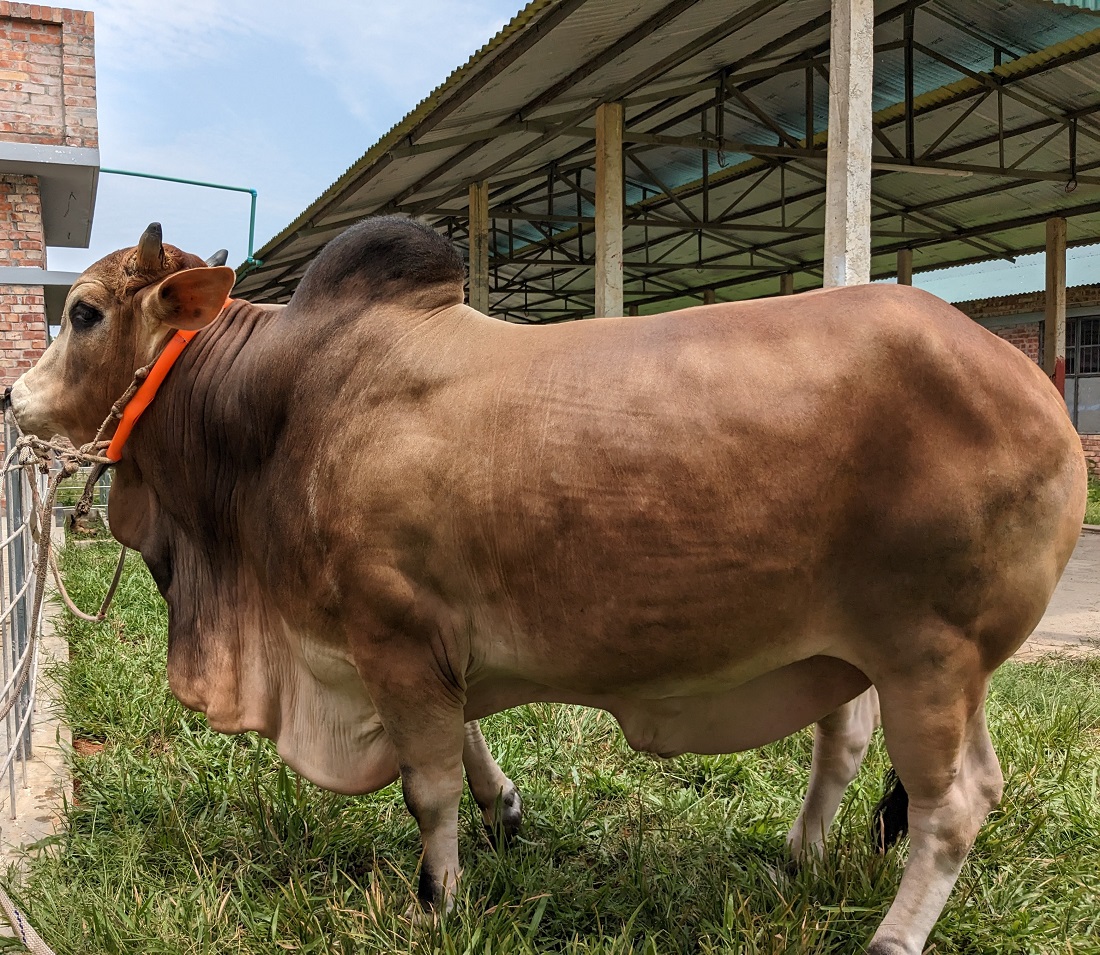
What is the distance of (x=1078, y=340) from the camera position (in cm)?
1714

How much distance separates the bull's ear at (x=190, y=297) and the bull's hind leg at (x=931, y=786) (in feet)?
6.57

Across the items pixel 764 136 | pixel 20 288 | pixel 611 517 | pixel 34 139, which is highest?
pixel 764 136

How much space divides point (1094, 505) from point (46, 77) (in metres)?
14.6

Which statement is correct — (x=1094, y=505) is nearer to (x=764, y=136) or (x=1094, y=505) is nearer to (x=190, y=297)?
(x=764, y=136)

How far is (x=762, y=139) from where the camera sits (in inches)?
512

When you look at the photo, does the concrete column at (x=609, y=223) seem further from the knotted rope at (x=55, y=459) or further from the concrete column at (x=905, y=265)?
the concrete column at (x=905, y=265)

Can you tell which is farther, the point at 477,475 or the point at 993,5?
the point at 993,5

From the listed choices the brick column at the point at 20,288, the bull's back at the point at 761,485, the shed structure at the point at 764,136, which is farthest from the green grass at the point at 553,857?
the brick column at the point at 20,288

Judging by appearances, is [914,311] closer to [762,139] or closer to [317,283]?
[317,283]

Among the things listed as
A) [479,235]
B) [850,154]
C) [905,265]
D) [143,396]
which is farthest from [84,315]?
[905,265]

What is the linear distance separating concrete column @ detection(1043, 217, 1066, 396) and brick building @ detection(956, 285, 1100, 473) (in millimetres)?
3338

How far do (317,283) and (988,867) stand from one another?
2604mm

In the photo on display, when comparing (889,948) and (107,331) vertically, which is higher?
(107,331)

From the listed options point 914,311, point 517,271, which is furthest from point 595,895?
point 517,271
